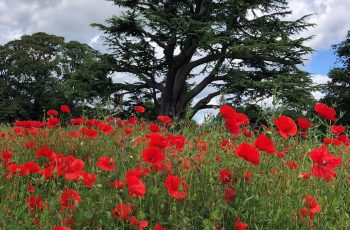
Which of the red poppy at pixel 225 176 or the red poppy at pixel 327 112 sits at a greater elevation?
the red poppy at pixel 327 112

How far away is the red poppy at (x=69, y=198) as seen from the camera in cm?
260

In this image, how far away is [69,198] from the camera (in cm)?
265

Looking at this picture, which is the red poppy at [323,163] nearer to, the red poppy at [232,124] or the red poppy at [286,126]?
the red poppy at [286,126]

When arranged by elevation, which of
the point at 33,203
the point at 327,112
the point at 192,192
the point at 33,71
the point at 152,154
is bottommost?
the point at 33,203

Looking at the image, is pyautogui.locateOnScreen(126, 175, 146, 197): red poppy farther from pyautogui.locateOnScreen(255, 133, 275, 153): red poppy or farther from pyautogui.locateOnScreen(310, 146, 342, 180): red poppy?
pyautogui.locateOnScreen(310, 146, 342, 180): red poppy

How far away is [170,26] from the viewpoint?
19891 millimetres

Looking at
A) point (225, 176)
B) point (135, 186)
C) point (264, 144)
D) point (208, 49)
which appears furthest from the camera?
point (208, 49)

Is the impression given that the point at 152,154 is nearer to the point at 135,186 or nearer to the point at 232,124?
the point at 135,186

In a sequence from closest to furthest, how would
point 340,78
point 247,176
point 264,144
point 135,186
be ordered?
1. point 135,186
2. point 264,144
3. point 247,176
4. point 340,78

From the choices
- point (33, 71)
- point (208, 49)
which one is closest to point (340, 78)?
point (208, 49)

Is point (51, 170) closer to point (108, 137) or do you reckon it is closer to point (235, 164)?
point (235, 164)

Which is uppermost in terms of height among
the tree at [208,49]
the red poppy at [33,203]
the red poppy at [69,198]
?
the tree at [208,49]

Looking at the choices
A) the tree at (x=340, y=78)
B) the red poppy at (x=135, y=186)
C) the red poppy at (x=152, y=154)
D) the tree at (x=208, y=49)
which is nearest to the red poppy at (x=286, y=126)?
the red poppy at (x=152, y=154)

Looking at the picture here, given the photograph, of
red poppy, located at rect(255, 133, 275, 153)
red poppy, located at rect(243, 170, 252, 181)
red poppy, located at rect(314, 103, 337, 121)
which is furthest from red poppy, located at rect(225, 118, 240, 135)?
red poppy, located at rect(314, 103, 337, 121)
